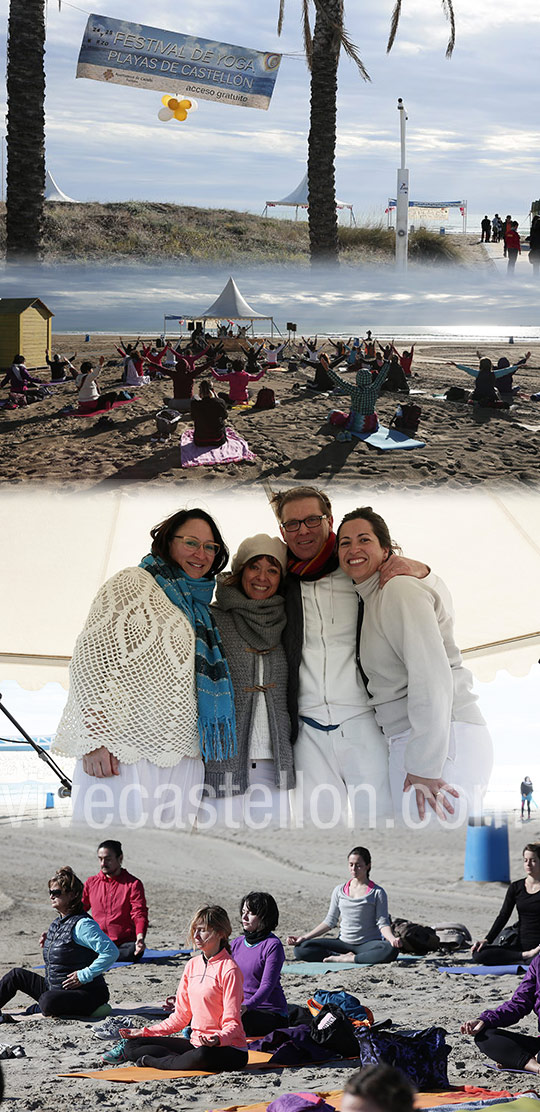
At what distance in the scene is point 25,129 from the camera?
17.5 ft

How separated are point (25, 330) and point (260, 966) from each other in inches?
127

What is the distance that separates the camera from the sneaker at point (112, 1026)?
3520 mm

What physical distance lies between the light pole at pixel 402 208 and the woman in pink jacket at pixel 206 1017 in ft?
11.5

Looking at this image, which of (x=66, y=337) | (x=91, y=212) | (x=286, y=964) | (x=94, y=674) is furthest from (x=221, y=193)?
(x=286, y=964)

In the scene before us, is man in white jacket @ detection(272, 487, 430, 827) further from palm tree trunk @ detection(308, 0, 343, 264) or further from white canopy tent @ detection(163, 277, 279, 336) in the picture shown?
palm tree trunk @ detection(308, 0, 343, 264)

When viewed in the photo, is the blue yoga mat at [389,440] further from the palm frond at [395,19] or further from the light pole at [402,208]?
the palm frond at [395,19]

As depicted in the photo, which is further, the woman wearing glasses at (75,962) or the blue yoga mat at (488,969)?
the blue yoga mat at (488,969)

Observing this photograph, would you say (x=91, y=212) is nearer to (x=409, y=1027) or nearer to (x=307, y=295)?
(x=307, y=295)

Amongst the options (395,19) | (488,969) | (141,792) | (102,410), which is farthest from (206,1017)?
(395,19)

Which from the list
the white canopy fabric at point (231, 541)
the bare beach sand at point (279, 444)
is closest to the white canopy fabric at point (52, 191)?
the bare beach sand at point (279, 444)

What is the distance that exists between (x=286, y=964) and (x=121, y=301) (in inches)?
121

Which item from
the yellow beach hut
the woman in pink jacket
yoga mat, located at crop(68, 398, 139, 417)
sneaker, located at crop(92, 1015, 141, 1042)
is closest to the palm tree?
yoga mat, located at crop(68, 398, 139, 417)

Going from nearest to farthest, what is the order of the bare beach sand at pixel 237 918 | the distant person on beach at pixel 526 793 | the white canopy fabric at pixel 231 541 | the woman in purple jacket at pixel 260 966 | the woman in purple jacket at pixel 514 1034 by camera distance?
the bare beach sand at pixel 237 918, the woman in purple jacket at pixel 514 1034, the woman in purple jacket at pixel 260 966, the distant person on beach at pixel 526 793, the white canopy fabric at pixel 231 541

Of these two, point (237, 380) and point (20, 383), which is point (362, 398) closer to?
point (237, 380)
